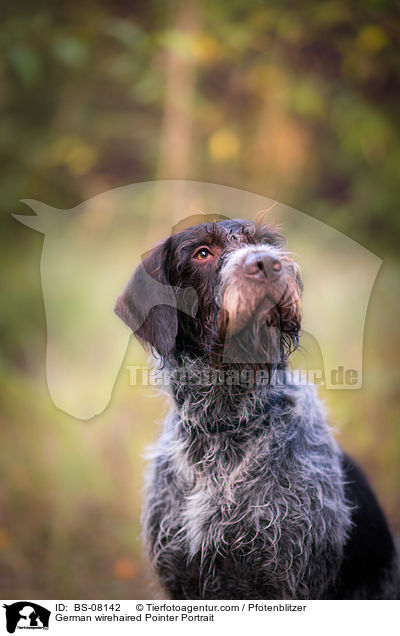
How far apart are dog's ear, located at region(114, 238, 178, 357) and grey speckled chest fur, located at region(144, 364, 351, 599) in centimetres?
19

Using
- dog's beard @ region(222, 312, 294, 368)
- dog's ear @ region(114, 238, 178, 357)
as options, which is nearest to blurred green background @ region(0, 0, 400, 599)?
dog's ear @ region(114, 238, 178, 357)

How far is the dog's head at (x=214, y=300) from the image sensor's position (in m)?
1.55

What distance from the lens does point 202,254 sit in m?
1.68

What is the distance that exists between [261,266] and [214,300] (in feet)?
0.73

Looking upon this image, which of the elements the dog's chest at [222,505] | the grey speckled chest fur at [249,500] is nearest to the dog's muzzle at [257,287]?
the grey speckled chest fur at [249,500]

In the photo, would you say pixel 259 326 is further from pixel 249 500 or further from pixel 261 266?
pixel 249 500

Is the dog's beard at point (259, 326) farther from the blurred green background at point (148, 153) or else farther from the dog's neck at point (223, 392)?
the blurred green background at point (148, 153)

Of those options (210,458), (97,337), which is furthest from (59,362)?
(210,458)

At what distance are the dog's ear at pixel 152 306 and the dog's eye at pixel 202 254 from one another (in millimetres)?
122

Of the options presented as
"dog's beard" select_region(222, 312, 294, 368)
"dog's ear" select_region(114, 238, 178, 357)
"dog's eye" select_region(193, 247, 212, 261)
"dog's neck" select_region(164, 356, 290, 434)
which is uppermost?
"dog's eye" select_region(193, 247, 212, 261)

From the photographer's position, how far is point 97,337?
246cm

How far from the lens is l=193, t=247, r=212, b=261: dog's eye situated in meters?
1.67
